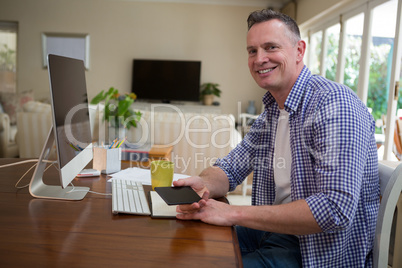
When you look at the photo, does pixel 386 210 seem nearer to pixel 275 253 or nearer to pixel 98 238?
pixel 275 253

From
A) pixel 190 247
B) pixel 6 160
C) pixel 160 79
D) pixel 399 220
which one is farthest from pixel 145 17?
pixel 190 247

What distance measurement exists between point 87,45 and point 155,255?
22.5ft

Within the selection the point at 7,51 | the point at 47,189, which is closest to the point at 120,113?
the point at 47,189

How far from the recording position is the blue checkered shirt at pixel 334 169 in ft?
3.01

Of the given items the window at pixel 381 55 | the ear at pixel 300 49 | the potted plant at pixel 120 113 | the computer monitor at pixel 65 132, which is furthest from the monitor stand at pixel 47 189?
the window at pixel 381 55

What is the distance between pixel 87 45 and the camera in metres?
6.97

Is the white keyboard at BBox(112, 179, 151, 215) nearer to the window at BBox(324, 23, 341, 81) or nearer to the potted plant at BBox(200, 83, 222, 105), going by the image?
the window at BBox(324, 23, 341, 81)

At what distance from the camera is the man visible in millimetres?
927

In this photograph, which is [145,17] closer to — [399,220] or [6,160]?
[6,160]

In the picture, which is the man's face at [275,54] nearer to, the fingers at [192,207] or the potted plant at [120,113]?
the fingers at [192,207]

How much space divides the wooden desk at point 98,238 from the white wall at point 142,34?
610cm

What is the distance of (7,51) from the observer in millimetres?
7148

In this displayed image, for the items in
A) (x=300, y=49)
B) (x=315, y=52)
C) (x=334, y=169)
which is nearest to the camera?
(x=334, y=169)

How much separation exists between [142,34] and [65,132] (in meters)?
6.20
